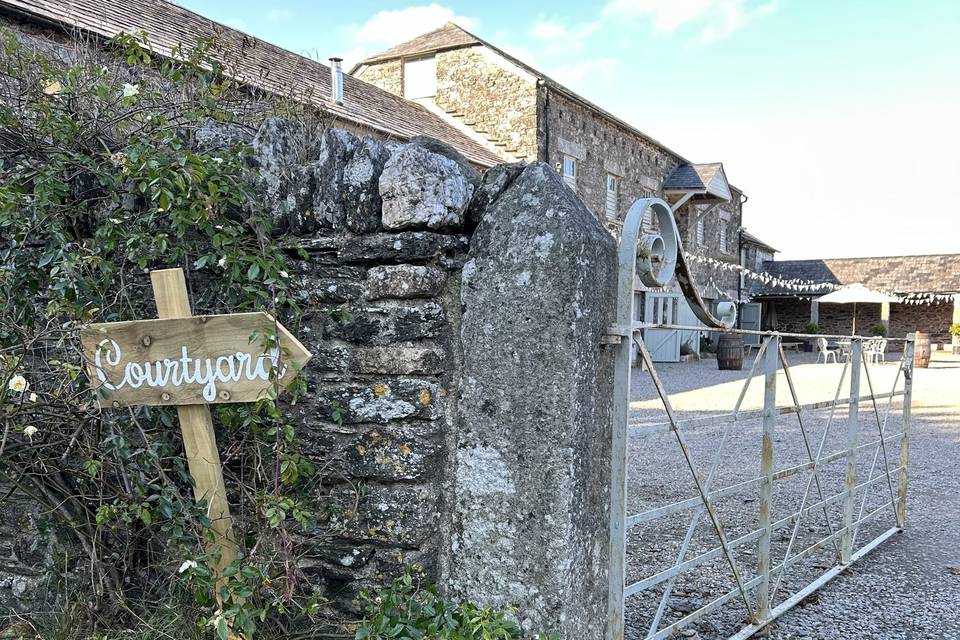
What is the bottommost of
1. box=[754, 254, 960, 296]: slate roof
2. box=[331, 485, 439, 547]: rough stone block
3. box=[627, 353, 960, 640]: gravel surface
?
box=[627, 353, 960, 640]: gravel surface

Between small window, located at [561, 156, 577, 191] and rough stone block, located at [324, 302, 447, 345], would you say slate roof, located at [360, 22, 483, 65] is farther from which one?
rough stone block, located at [324, 302, 447, 345]

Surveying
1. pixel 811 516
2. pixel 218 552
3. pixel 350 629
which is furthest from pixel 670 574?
pixel 811 516

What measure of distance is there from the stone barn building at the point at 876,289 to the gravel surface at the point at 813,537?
18225 mm

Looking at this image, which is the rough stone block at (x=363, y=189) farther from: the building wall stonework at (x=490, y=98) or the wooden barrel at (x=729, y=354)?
the wooden barrel at (x=729, y=354)

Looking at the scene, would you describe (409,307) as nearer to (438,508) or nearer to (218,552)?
(438,508)

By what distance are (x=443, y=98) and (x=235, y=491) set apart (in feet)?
47.0

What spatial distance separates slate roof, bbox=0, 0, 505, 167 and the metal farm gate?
2386 mm

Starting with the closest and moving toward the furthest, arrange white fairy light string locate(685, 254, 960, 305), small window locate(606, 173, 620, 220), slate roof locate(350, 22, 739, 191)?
slate roof locate(350, 22, 739, 191), small window locate(606, 173, 620, 220), white fairy light string locate(685, 254, 960, 305)

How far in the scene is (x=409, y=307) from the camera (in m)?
2.02

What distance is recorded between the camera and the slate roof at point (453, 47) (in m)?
14.3

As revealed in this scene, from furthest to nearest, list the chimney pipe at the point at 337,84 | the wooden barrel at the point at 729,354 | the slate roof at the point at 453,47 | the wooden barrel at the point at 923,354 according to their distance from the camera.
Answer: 1. the wooden barrel at the point at 923,354
2. the wooden barrel at the point at 729,354
3. the slate roof at the point at 453,47
4. the chimney pipe at the point at 337,84

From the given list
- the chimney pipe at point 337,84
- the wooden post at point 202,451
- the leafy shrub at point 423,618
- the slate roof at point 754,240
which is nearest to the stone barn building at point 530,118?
the chimney pipe at point 337,84

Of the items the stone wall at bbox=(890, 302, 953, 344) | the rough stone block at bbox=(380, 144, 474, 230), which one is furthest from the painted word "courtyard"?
the stone wall at bbox=(890, 302, 953, 344)

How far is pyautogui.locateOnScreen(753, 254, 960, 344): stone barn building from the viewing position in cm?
2548
